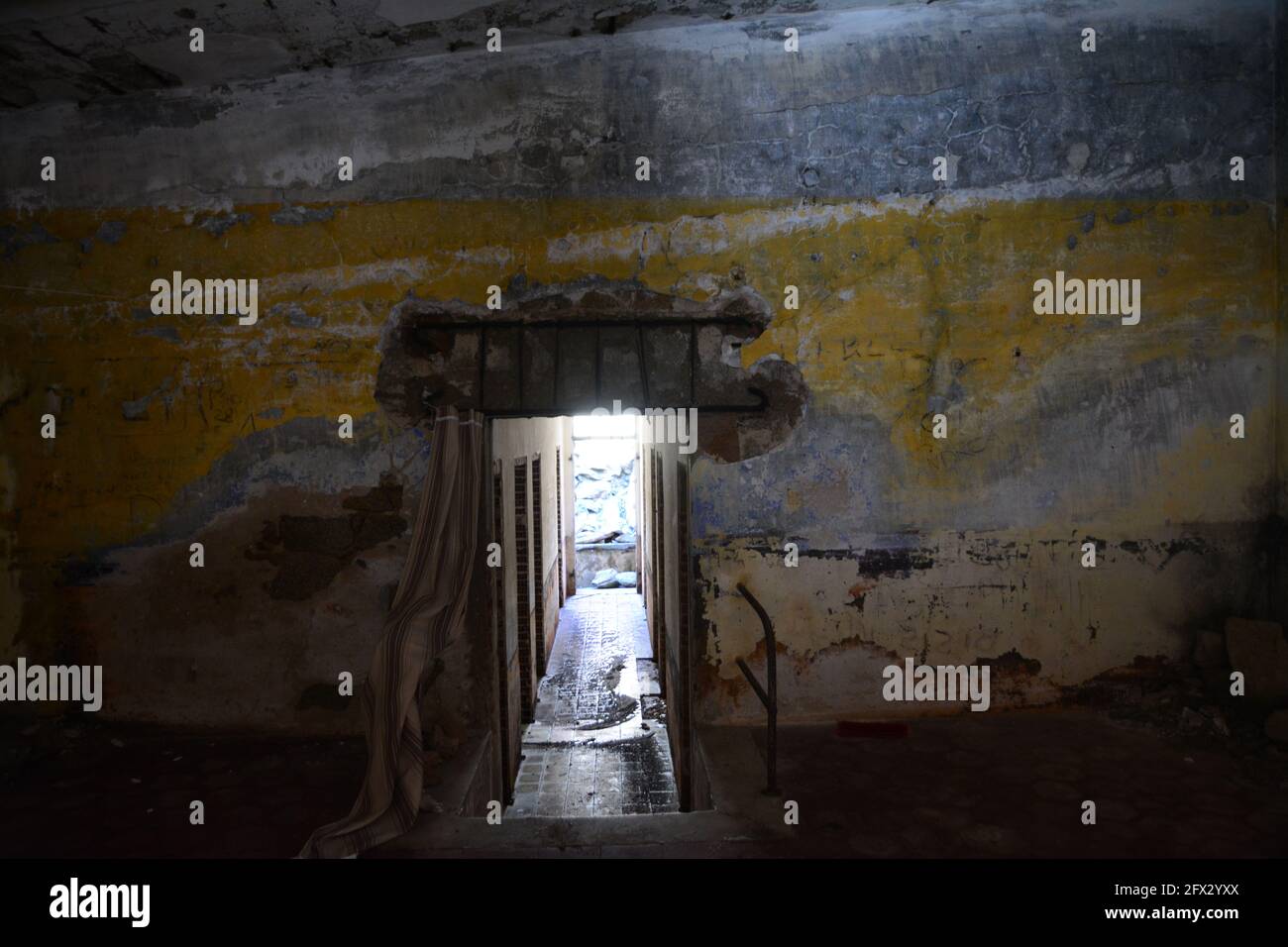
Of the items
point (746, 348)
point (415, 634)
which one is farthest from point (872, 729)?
point (415, 634)

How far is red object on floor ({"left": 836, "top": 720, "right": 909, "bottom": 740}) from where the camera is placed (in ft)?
14.7

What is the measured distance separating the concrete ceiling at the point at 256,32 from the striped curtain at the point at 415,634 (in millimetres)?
2031

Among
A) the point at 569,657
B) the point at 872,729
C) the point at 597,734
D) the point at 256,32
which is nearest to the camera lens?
the point at 256,32

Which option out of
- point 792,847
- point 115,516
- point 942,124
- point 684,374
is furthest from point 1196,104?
point 115,516

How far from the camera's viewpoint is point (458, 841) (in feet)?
11.6

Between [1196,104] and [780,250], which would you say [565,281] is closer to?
[780,250]

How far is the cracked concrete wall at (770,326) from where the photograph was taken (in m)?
4.51

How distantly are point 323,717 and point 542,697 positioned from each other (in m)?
2.85

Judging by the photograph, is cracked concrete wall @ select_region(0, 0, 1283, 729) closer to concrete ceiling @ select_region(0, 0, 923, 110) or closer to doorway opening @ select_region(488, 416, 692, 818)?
concrete ceiling @ select_region(0, 0, 923, 110)

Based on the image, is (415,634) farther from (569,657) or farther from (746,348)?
(569,657)

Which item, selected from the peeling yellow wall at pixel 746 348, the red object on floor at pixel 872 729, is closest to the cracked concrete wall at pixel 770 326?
the peeling yellow wall at pixel 746 348

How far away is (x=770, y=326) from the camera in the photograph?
14.9ft

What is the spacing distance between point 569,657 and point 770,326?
508 centimetres

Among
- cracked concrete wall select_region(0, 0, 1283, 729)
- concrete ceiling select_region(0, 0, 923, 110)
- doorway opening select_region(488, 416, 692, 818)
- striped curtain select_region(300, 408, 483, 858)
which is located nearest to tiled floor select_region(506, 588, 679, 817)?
doorway opening select_region(488, 416, 692, 818)
